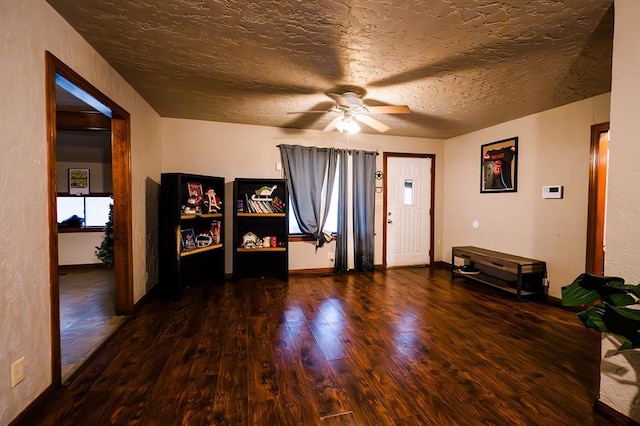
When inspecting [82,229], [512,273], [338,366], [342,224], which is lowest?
[338,366]

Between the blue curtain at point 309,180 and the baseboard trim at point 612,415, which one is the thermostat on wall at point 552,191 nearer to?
the baseboard trim at point 612,415

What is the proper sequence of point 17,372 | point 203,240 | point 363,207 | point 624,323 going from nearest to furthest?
1. point 624,323
2. point 17,372
3. point 203,240
4. point 363,207

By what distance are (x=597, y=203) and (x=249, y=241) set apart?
4290 mm

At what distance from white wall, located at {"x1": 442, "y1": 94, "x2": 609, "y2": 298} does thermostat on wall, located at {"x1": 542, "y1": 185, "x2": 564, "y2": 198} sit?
0.05 metres

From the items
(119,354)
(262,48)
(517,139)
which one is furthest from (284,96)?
(517,139)

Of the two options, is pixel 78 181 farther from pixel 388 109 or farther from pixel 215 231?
pixel 388 109

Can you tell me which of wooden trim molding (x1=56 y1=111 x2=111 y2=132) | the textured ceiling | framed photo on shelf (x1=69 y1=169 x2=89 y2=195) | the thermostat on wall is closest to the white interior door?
the textured ceiling

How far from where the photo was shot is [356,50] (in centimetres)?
218

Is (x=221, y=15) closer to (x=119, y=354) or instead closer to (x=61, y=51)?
(x=61, y=51)

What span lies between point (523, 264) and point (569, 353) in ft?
4.47

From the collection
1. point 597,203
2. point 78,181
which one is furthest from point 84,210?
point 597,203

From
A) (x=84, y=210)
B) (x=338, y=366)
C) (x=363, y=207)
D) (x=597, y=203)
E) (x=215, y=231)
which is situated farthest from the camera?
(x=84, y=210)

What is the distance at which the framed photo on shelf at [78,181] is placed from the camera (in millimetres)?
4922

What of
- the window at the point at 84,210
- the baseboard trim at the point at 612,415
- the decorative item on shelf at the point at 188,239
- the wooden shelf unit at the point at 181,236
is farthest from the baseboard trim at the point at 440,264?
the window at the point at 84,210
